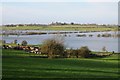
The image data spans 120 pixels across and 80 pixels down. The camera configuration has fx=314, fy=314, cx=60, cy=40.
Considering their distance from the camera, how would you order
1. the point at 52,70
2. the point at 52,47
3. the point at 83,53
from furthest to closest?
the point at 83,53 < the point at 52,47 < the point at 52,70

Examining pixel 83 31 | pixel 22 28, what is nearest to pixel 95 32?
pixel 83 31

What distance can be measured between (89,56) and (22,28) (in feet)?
120

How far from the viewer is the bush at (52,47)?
30.3 m

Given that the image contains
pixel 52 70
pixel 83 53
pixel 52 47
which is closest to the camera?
pixel 52 70

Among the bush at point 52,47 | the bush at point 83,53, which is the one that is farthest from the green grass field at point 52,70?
the bush at point 83,53

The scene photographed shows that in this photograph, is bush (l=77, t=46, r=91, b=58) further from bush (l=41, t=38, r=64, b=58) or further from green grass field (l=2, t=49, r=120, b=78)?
green grass field (l=2, t=49, r=120, b=78)

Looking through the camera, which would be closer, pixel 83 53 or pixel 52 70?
pixel 52 70

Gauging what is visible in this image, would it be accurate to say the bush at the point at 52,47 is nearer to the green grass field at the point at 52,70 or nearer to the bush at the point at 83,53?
the bush at the point at 83,53

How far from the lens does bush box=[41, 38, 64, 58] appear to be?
30256mm

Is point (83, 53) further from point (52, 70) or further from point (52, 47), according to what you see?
point (52, 70)

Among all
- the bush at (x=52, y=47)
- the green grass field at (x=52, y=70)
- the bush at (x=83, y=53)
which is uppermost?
the bush at (x=52, y=47)

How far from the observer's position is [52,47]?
30.9 meters

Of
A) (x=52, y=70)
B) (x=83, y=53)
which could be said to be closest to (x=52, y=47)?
(x=83, y=53)

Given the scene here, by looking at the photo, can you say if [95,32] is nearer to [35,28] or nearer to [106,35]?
[106,35]
